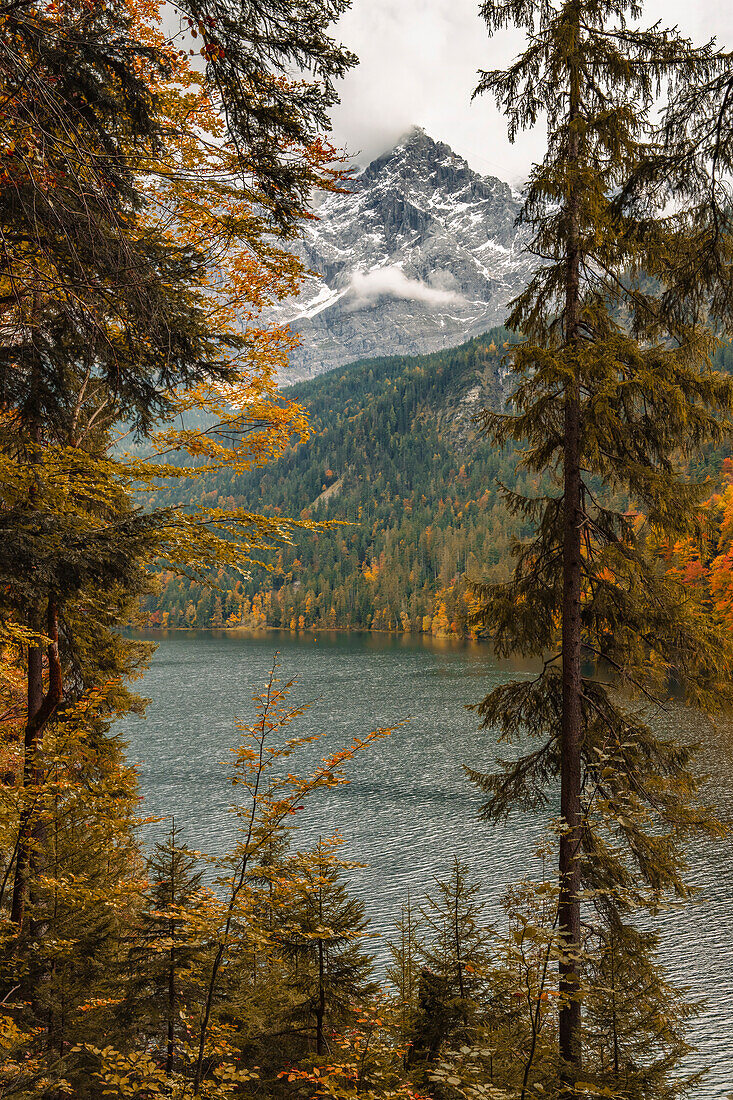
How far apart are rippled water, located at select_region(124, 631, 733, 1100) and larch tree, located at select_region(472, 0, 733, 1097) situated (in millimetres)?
3394

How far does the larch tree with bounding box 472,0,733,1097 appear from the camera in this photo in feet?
24.4

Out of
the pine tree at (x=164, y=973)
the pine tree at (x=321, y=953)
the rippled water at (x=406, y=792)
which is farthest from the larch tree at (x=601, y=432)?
Result: the pine tree at (x=164, y=973)

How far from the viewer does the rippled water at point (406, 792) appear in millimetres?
16859

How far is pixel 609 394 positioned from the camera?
7047 millimetres

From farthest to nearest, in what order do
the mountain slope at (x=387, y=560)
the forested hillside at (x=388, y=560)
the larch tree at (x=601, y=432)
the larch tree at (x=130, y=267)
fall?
the mountain slope at (x=387, y=560), the forested hillside at (x=388, y=560), the larch tree at (x=601, y=432), the larch tree at (x=130, y=267)

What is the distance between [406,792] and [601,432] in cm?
2637

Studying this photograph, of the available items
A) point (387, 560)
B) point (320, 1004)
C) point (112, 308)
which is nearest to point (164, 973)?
point (320, 1004)

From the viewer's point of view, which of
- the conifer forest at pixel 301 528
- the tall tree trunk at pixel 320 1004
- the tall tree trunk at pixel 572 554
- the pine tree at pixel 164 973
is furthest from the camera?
the tall tree trunk at pixel 572 554

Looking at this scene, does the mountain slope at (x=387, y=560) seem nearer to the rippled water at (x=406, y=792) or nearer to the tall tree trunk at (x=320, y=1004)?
the rippled water at (x=406, y=792)

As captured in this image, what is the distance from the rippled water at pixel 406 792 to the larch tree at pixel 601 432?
11.1 ft

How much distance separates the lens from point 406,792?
100 ft

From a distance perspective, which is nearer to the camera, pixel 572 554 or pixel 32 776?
pixel 32 776

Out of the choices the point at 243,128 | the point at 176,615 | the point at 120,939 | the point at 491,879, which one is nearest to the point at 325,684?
the point at 491,879

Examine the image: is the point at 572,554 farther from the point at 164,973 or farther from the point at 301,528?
the point at 164,973
